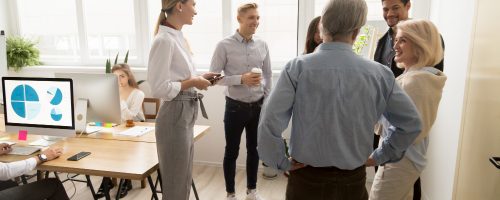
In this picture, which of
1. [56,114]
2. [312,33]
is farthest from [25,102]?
[312,33]

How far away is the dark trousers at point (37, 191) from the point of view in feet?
6.35

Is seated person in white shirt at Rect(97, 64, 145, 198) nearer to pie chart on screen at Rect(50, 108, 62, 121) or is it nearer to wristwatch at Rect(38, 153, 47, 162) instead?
pie chart on screen at Rect(50, 108, 62, 121)

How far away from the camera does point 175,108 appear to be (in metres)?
1.95

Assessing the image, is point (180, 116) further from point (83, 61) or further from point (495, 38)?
point (83, 61)

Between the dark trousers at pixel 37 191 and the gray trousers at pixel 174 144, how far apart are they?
659mm

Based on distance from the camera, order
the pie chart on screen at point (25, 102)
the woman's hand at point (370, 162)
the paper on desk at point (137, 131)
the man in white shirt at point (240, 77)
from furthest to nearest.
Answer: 1. the man in white shirt at point (240, 77)
2. the paper on desk at point (137, 131)
3. the pie chart on screen at point (25, 102)
4. the woman's hand at point (370, 162)

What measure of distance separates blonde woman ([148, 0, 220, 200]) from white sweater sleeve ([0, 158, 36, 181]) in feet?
2.13

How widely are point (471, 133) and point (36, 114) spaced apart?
8.23 feet

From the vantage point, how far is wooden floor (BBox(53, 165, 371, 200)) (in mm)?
3174

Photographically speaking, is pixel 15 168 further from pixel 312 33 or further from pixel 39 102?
pixel 312 33

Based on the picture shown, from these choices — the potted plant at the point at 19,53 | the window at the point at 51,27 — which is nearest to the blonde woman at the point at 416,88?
the window at the point at 51,27

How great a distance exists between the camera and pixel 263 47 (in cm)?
298

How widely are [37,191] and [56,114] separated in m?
0.50

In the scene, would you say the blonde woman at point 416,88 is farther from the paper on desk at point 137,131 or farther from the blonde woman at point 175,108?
the paper on desk at point 137,131
